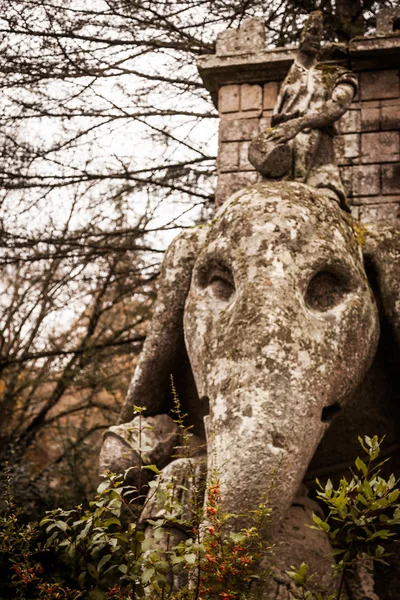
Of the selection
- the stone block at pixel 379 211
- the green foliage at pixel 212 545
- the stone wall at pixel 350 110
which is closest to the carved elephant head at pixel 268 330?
the green foliage at pixel 212 545

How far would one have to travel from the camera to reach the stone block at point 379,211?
4.75 m

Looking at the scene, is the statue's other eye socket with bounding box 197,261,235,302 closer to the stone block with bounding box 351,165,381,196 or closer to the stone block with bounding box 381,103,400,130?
the stone block with bounding box 351,165,381,196

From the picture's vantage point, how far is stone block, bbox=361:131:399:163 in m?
4.89

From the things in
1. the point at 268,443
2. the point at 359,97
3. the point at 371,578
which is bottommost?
the point at 371,578

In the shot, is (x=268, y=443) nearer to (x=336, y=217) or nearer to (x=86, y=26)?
(x=336, y=217)

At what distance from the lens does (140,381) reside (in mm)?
3227

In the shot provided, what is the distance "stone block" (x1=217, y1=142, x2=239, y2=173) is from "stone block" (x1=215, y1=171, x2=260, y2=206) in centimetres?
5

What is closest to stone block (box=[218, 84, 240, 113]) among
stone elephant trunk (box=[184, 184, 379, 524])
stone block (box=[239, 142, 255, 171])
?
stone block (box=[239, 142, 255, 171])

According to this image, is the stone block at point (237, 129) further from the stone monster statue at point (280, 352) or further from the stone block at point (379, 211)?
the stone monster statue at point (280, 352)

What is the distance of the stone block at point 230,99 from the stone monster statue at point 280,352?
185 cm

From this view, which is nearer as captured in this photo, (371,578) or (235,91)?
(371,578)

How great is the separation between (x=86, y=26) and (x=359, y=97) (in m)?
3.03

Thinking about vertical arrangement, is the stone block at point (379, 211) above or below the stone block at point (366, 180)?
below

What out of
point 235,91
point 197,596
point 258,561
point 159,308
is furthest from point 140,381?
point 235,91
